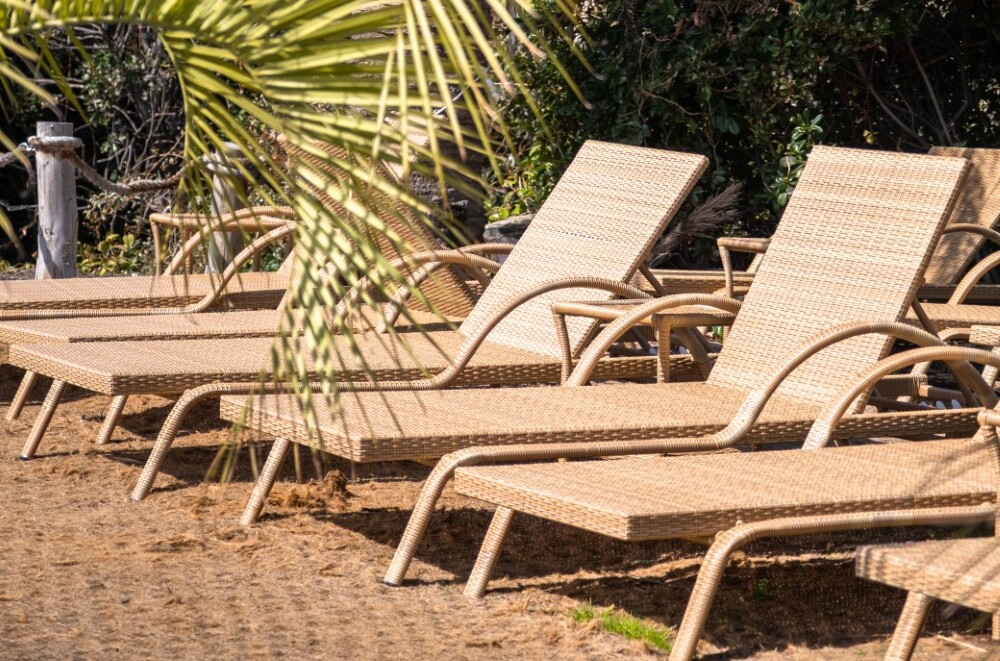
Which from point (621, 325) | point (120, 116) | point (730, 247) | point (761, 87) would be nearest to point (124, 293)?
point (730, 247)

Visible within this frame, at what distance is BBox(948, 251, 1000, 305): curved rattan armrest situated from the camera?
20.7ft

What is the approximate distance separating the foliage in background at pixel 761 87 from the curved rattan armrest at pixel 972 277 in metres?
1.33

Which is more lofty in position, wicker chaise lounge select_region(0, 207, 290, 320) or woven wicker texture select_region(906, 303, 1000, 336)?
wicker chaise lounge select_region(0, 207, 290, 320)

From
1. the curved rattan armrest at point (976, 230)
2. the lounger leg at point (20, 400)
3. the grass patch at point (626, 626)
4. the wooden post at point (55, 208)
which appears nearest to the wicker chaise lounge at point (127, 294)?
the lounger leg at point (20, 400)

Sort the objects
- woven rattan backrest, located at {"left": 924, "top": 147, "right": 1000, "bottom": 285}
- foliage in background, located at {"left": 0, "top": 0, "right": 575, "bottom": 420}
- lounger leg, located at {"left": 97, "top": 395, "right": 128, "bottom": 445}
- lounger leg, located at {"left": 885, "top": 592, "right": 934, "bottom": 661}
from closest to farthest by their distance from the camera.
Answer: foliage in background, located at {"left": 0, "top": 0, "right": 575, "bottom": 420} → lounger leg, located at {"left": 885, "top": 592, "right": 934, "bottom": 661} → lounger leg, located at {"left": 97, "top": 395, "right": 128, "bottom": 445} → woven rattan backrest, located at {"left": 924, "top": 147, "right": 1000, "bottom": 285}

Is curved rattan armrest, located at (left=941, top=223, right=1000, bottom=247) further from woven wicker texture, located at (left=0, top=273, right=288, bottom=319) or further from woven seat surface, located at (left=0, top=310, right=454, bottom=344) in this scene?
woven wicker texture, located at (left=0, top=273, right=288, bottom=319)

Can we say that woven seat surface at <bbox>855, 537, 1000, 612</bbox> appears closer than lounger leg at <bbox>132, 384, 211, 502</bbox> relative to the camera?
Yes

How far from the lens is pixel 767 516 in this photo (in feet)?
10.2

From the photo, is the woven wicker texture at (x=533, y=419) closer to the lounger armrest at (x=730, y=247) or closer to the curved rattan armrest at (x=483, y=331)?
the curved rattan armrest at (x=483, y=331)

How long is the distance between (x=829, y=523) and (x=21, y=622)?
179 cm

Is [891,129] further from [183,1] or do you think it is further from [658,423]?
[183,1]

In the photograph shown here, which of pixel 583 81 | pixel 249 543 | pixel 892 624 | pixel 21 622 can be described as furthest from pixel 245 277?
pixel 892 624

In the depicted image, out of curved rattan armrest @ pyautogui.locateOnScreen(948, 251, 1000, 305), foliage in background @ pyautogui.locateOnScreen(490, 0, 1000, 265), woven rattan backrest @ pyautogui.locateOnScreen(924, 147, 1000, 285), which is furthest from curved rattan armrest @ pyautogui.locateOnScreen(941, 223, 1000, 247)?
foliage in background @ pyautogui.locateOnScreen(490, 0, 1000, 265)

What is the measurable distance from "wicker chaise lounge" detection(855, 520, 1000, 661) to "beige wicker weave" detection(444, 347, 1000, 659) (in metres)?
0.33
